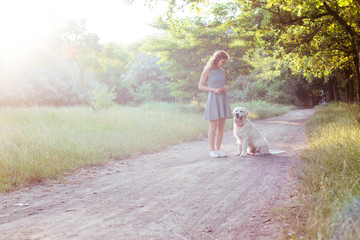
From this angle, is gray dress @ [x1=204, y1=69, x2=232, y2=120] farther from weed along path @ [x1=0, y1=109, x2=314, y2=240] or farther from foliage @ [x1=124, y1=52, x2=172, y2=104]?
foliage @ [x1=124, y1=52, x2=172, y2=104]

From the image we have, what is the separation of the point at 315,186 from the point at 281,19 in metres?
→ 9.17

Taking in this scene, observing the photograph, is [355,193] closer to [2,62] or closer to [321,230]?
[321,230]

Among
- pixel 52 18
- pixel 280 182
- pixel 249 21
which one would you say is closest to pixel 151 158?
pixel 280 182

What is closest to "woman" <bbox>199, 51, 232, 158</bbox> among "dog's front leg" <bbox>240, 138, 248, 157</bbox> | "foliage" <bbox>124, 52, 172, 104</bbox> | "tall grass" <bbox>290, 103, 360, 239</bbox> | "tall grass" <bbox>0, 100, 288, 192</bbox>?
"dog's front leg" <bbox>240, 138, 248, 157</bbox>

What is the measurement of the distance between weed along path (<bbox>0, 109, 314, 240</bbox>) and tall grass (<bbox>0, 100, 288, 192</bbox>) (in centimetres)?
42

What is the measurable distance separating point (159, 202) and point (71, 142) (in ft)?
14.0

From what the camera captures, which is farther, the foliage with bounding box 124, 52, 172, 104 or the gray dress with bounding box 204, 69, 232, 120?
the foliage with bounding box 124, 52, 172, 104

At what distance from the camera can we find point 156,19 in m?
17.2

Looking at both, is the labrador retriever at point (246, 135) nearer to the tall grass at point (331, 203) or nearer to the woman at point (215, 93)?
the woman at point (215, 93)

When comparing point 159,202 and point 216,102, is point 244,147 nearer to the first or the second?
point 216,102

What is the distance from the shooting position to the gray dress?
22.0ft

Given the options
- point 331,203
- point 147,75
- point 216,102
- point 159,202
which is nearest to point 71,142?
point 216,102

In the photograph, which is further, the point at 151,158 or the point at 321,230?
the point at 151,158

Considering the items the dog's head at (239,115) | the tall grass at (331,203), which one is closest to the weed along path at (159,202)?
the tall grass at (331,203)
